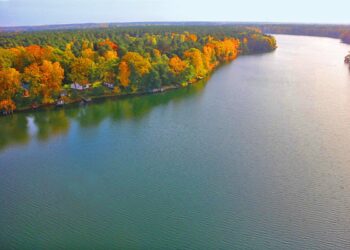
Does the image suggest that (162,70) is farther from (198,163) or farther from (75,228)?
(75,228)

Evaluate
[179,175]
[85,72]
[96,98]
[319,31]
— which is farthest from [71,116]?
[319,31]

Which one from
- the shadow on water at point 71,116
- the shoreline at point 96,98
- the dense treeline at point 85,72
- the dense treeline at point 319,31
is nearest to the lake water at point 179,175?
the shadow on water at point 71,116

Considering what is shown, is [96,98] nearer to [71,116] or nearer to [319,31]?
[71,116]

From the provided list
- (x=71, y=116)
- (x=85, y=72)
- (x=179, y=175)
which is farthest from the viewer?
(x=85, y=72)

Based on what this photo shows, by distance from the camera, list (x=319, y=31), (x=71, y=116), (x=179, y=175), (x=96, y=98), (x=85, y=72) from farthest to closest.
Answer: (x=319, y=31), (x=96, y=98), (x=85, y=72), (x=71, y=116), (x=179, y=175)

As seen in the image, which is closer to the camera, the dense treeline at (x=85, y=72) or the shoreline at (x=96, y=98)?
the dense treeline at (x=85, y=72)

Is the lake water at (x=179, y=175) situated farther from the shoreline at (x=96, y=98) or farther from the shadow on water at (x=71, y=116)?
the shoreline at (x=96, y=98)
